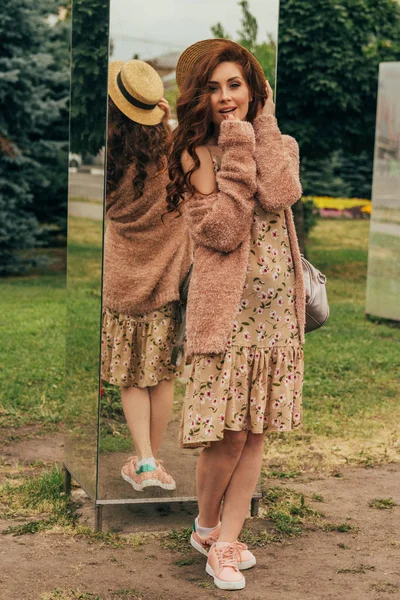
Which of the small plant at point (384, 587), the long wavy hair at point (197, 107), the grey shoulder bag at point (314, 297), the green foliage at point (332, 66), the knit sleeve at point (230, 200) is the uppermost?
the green foliage at point (332, 66)

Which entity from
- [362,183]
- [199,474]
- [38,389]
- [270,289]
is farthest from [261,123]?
[362,183]

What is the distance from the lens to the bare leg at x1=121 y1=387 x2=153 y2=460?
390 centimetres

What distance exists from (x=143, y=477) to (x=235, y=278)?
3.35ft

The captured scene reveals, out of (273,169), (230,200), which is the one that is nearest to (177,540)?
(230,200)

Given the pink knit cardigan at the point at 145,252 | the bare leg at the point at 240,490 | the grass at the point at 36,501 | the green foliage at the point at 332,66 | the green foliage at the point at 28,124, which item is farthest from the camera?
the green foliage at the point at 332,66

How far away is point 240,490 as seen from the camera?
11.7ft

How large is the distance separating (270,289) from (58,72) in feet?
34.3

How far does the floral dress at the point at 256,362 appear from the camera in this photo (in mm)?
3406

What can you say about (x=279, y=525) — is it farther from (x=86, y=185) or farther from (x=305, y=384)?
(x=305, y=384)

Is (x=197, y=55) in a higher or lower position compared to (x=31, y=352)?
higher

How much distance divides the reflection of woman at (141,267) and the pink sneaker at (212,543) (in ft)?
1.04

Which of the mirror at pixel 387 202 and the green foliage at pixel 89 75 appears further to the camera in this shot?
the mirror at pixel 387 202

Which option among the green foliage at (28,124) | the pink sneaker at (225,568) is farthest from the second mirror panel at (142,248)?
the green foliage at (28,124)

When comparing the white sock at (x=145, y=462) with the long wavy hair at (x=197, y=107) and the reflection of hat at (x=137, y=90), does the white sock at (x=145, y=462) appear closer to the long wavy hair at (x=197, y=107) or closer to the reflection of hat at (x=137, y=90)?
the long wavy hair at (x=197, y=107)
